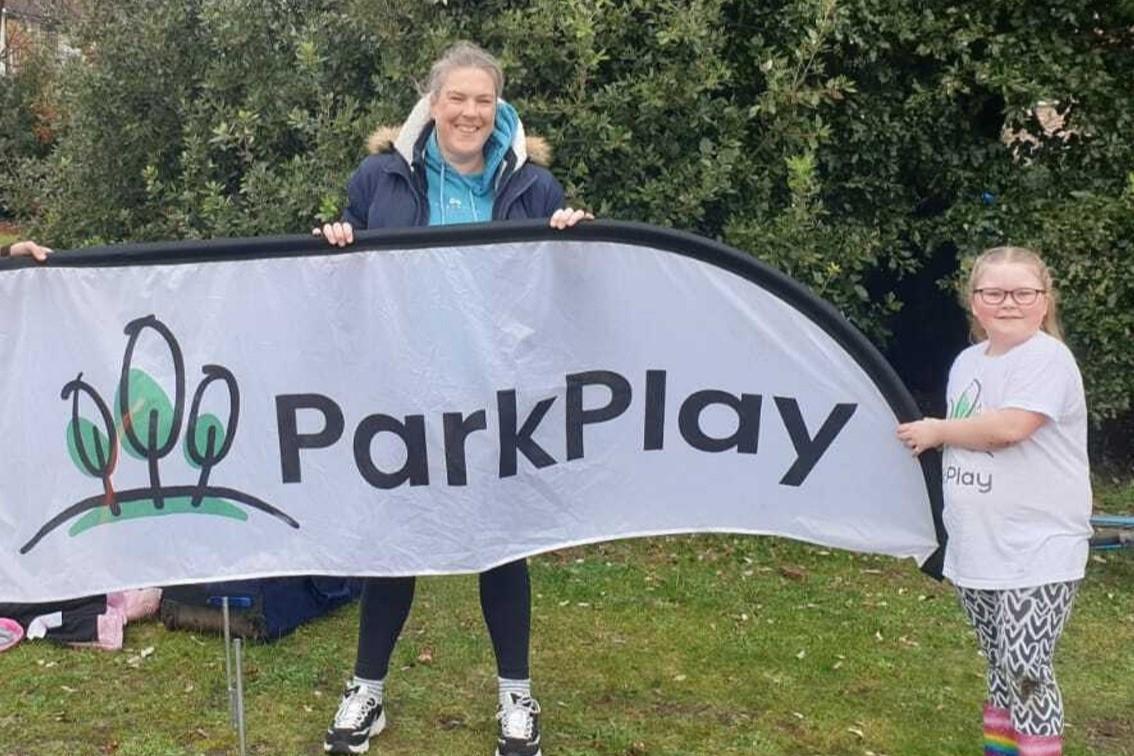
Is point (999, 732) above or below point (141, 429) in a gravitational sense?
below

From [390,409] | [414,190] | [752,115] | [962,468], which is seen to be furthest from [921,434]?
[752,115]

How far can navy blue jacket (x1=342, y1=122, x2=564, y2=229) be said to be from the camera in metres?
3.81

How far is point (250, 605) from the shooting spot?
4957 millimetres

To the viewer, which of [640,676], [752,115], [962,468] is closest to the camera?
[962,468]

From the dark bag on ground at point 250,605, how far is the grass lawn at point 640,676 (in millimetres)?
65

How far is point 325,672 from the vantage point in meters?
4.71

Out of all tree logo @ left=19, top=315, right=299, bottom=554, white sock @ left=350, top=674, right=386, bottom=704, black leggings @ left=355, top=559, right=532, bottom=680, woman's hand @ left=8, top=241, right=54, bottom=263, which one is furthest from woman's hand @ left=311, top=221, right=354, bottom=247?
white sock @ left=350, top=674, right=386, bottom=704

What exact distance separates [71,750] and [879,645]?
3130 mm

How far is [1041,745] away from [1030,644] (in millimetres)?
308

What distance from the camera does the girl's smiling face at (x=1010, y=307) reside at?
3.36 m

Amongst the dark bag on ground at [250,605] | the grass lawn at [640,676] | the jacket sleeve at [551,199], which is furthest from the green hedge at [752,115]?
the jacket sleeve at [551,199]

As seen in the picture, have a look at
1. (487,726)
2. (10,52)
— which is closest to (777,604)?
(487,726)

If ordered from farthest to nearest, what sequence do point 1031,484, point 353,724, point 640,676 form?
point 640,676, point 353,724, point 1031,484

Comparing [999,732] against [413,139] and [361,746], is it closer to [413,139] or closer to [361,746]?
[361,746]
